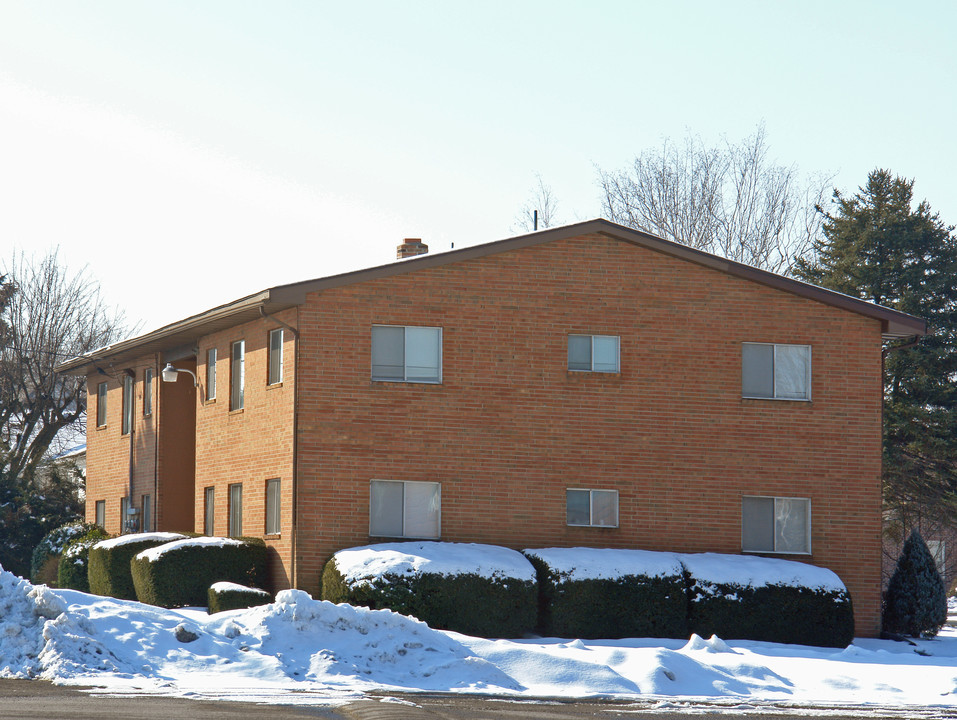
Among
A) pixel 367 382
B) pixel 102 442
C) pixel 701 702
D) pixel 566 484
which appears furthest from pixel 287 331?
pixel 102 442

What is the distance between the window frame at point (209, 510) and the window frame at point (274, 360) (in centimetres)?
418

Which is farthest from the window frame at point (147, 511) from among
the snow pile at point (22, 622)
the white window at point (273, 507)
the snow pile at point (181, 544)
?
the snow pile at point (22, 622)

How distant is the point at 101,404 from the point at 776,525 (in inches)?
805

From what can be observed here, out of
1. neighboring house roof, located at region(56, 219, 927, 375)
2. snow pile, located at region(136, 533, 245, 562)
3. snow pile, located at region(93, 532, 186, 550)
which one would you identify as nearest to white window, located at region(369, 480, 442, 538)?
snow pile, located at region(136, 533, 245, 562)

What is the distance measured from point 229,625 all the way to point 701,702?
6.31 meters

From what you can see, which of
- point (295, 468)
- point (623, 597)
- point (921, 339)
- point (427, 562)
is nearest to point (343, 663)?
point (427, 562)

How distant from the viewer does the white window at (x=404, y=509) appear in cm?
2406

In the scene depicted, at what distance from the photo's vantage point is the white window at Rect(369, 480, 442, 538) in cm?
2406

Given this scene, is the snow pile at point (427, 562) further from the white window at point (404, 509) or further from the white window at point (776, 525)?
the white window at point (776, 525)

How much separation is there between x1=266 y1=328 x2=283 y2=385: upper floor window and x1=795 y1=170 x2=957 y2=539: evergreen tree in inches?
853

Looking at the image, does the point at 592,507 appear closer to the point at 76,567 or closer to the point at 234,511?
the point at 234,511

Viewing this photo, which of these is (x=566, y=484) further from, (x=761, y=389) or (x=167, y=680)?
(x=167, y=680)

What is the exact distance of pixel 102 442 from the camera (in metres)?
36.8

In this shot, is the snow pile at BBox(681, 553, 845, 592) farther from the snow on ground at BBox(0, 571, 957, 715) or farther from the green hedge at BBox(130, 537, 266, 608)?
the green hedge at BBox(130, 537, 266, 608)
